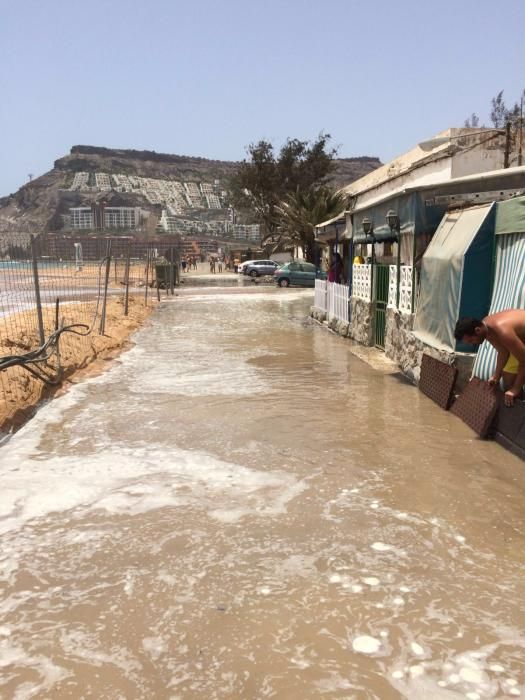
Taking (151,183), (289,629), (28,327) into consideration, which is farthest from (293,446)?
(151,183)

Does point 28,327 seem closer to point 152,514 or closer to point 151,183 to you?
point 152,514

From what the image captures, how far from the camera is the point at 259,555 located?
12.9 feet

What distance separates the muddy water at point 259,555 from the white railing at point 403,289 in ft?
9.30

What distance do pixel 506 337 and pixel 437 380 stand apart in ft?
9.15

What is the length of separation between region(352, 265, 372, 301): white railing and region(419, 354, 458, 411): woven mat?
442cm

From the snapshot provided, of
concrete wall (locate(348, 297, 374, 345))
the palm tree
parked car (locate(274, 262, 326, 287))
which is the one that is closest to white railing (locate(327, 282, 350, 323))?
concrete wall (locate(348, 297, 374, 345))

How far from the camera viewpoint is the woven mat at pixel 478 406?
6.29m

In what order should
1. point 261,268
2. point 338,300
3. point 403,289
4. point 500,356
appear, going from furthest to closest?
1. point 261,268
2. point 338,300
3. point 403,289
4. point 500,356

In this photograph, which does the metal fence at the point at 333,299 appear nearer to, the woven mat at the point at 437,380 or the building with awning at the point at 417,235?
the building with awning at the point at 417,235

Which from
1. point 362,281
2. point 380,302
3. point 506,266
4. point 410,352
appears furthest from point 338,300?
point 506,266

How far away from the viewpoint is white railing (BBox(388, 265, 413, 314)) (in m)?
9.87

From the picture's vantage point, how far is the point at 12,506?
15.6 ft

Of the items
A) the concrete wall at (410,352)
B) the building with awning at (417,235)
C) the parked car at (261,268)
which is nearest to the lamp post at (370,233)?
the building with awning at (417,235)

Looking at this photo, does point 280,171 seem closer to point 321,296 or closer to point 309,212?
point 309,212
